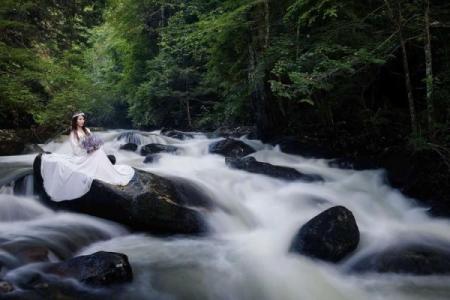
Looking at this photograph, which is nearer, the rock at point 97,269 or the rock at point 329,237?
the rock at point 97,269

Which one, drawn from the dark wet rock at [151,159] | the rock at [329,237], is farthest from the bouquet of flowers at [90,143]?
the rock at [329,237]

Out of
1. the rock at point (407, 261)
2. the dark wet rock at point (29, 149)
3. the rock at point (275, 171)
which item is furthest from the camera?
the dark wet rock at point (29, 149)

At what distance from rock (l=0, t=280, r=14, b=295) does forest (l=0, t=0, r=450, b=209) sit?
549 centimetres

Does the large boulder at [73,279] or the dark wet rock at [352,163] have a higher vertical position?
the dark wet rock at [352,163]

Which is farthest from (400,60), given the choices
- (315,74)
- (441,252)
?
(441,252)

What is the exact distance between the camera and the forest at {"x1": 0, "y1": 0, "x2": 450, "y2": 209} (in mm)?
8320

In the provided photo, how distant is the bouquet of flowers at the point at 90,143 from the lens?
24.7 feet

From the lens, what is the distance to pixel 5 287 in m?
4.44

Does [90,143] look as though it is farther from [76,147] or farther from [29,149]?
[29,149]

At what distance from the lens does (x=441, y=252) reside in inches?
250

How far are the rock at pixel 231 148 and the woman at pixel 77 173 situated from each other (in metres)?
5.93

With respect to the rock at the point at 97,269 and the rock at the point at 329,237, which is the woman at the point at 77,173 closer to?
the rock at the point at 97,269

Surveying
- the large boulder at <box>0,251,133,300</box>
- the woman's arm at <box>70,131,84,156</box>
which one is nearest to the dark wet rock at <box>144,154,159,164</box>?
the woman's arm at <box>70,131,84,156</box>

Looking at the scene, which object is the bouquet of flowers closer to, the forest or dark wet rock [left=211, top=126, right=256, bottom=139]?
the forest
